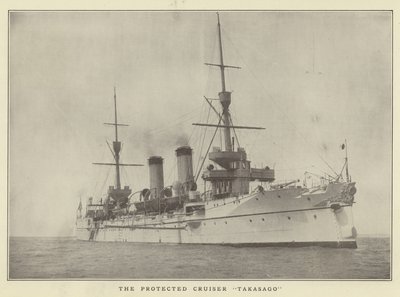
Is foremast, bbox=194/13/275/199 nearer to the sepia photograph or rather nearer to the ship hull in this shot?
the ship hull

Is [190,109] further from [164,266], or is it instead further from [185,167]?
[185,167]

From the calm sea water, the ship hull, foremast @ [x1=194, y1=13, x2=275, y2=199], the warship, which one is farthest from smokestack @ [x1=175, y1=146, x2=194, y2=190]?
the calm sea water

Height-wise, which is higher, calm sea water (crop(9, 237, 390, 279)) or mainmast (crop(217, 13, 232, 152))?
mainmast (crop(217, 13, 232, 152))

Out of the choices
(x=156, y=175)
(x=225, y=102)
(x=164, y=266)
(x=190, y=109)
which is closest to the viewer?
(x=164, y=266)

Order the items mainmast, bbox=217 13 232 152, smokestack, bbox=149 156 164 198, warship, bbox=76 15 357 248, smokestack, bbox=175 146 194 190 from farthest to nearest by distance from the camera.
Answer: smokestack, bbox=149 156 164 198 < smokestack, bbox=175 146 194 190 < warship, bbox=76 15 357 248 < mainmast, bbox=217 13 232 152

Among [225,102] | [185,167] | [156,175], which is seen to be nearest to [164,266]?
[225,102]

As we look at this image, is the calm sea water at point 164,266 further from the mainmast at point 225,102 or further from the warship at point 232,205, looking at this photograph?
the mainmast at point 225,102

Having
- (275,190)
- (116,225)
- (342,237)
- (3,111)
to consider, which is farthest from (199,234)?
(3,111)
